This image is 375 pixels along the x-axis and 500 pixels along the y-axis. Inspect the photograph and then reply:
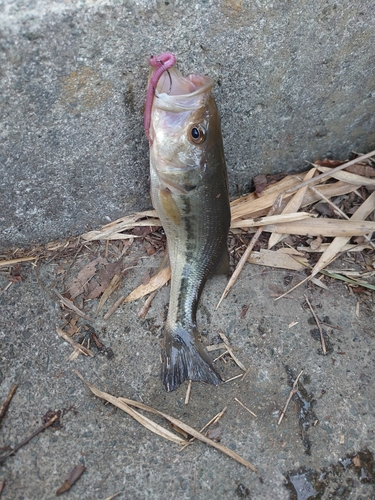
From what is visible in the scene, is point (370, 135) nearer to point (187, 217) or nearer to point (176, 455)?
point (187, 217)

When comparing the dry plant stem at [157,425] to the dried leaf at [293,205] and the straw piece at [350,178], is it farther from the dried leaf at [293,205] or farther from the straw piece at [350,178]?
the straw piece at [350,178]

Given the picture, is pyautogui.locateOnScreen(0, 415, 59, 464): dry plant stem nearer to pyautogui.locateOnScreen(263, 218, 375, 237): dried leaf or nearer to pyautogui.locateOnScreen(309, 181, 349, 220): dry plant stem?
pyautogui.locateOnScreen(263, 218, 375, 237): dried leaf

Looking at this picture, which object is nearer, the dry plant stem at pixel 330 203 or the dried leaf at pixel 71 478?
the dried leaf at pixel 71 478

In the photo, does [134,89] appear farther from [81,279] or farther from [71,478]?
[71,478]

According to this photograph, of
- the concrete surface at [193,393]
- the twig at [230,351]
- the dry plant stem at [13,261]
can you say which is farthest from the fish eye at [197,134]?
the dry plant stem at [13,261]

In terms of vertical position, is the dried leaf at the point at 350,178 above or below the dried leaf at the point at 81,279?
above

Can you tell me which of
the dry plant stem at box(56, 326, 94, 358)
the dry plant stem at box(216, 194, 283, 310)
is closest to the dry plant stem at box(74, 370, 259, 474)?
the dry plant stem at box(56, 326, 94, 358)

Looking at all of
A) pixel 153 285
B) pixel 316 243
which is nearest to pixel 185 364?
pixel 153 285

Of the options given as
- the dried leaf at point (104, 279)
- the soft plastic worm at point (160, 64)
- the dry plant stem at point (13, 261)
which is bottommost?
the dried leaf at point (104, 279)
